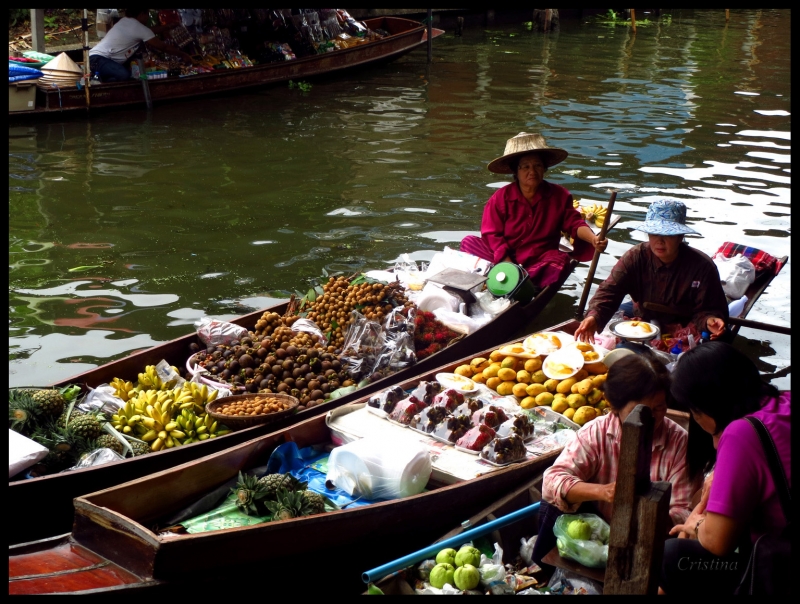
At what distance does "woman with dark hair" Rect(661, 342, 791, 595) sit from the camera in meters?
2.30

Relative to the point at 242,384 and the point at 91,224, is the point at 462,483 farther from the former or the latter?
the point at 91,224

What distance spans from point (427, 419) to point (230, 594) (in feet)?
4.39

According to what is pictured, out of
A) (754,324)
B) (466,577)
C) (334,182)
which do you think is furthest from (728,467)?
(334,182)

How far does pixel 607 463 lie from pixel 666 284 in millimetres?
2195

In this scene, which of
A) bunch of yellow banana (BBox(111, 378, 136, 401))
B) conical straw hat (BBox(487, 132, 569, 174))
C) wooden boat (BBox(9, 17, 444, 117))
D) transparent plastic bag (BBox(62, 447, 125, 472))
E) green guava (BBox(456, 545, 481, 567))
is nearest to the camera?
green guava (BBox(456, 545, 481, 567))

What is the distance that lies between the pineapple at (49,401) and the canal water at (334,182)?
1.50m

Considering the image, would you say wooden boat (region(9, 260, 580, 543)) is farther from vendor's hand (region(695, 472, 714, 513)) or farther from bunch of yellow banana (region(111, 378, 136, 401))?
vendor's hand (region(695, 472, 714, 513))

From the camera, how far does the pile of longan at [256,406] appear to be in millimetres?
4191

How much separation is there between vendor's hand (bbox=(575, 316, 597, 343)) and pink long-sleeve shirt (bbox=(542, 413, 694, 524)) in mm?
1895

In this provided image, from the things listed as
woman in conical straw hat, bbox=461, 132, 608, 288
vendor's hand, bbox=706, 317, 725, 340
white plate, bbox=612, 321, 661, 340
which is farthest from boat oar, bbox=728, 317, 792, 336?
woman in conical straw hat, bbox=461, 132, 608, 288

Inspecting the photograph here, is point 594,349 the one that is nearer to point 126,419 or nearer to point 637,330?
point 637,330

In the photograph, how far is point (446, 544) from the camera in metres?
3.25

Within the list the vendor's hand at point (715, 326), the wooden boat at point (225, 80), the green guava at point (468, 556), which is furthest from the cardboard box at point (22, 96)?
the green guava at point (468, 556)

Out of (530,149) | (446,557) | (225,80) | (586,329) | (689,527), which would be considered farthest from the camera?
(225,80)
